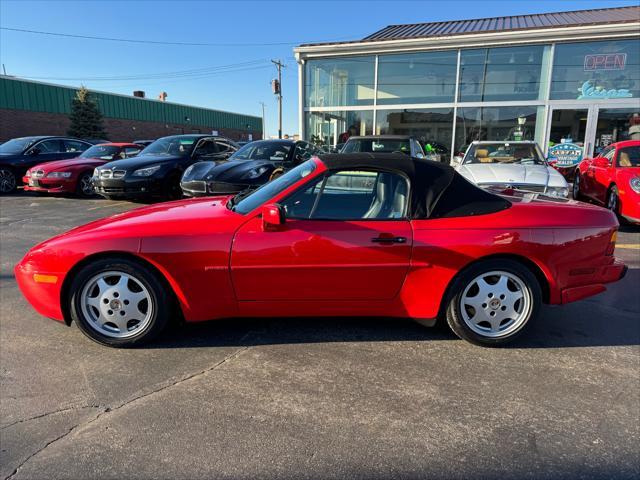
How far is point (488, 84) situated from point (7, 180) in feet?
47.9

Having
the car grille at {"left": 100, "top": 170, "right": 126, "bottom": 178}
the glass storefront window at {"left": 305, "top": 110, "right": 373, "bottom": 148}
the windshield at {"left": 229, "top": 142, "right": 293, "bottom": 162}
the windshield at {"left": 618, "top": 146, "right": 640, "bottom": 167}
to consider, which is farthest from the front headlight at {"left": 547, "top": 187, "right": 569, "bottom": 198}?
the glass storefront window at {"left": 305, "top": 110, "right": 373, "bottom": 148}

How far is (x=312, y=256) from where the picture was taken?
2.94 m

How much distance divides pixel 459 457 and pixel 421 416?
327 mm

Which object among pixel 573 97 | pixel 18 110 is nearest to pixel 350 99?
pixel 573 97

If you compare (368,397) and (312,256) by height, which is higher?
(312,256)

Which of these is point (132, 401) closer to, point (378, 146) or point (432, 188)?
point (432, 188)

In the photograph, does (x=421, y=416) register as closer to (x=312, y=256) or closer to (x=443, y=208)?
(x=312, y=256)

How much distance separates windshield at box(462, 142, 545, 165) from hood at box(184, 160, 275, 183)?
4052mm

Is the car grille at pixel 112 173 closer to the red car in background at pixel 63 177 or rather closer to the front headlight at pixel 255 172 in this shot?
the red car in background at pixel 63 177

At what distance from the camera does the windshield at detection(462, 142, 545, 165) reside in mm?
8164

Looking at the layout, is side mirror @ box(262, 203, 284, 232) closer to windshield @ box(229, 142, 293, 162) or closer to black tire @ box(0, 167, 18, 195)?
windshield @ box(229, 142, 293, 162)

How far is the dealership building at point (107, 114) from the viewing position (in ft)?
97.5

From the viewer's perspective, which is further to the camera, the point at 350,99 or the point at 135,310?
the point at 350,99

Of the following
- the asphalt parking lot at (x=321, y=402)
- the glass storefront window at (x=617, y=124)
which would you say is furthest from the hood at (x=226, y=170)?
the glass storefront window at (x=617, y=124)
